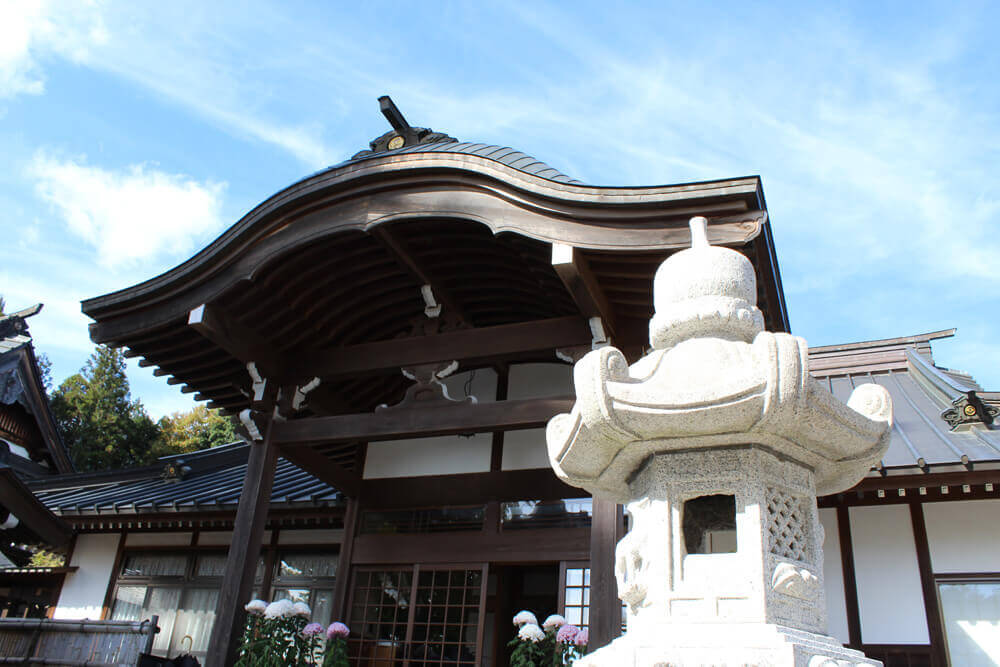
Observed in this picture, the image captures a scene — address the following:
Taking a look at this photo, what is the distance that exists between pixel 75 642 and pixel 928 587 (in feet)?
26.2

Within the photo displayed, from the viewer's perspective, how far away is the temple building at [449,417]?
6.26 metres

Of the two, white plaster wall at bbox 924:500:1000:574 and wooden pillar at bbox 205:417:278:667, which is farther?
wooden pillar at bbox 205:417:278:667

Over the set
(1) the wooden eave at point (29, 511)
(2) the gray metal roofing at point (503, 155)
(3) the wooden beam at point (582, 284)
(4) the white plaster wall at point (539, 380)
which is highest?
(2) the gray metal roofing at point (503, 155)

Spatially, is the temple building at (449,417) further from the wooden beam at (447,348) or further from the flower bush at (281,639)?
the flower bush at (281,639)

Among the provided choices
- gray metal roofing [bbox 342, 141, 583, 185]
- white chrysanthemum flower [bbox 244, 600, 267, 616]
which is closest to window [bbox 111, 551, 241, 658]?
white chrysanthemum flower [bbox 244, 600, 267, 616]

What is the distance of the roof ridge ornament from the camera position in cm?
841

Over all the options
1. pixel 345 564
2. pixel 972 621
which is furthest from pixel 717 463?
pixel 345 564

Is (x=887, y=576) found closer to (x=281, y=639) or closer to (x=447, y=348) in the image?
(x=447, y=348)

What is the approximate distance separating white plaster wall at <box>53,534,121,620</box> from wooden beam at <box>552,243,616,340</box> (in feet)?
26.9

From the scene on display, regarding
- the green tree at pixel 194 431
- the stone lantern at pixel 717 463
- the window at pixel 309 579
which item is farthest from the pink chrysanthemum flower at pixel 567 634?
the green tree at pixel 194 431

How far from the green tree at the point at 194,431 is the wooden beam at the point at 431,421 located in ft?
77.0

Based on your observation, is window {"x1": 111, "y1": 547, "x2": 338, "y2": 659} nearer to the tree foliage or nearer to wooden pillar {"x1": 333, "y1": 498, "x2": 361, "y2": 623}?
wooden pillar {"x1": 333, "y1": 498, "x2": 361, "y2": 623}

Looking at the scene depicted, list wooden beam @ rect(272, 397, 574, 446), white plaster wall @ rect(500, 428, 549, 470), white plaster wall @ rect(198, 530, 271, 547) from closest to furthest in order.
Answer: wooden beam @ rect(272, 397, 574, 446)
white plaster wall @ rect(500, 428, 549, 470)
white plaster wall @ rect(198, 530, 271, 547)

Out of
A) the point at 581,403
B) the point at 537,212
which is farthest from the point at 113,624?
the point at 581,403
